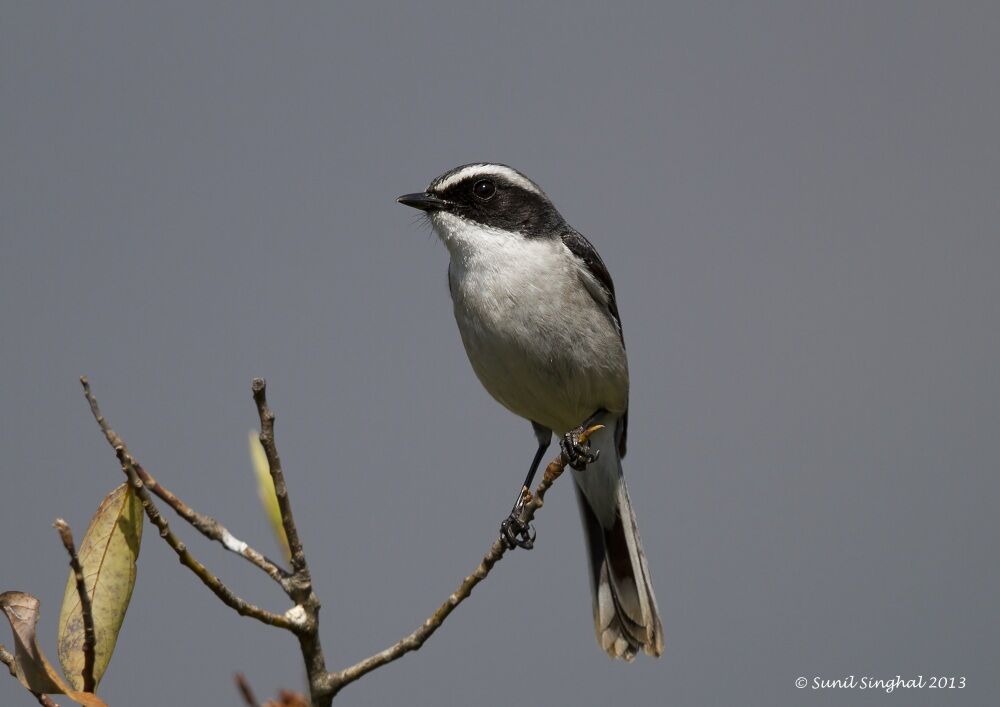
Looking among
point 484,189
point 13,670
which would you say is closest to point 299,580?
point 13,670

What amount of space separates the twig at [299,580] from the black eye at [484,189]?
3.23 meters

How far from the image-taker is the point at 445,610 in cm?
281

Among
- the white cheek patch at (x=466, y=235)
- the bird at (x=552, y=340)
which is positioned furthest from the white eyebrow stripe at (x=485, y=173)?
the white cheek patch at (x=466, y=235)

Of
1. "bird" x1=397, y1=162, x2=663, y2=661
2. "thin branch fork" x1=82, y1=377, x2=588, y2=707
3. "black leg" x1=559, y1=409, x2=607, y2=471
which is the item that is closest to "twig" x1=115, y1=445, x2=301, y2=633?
"thin branch fork" x1=82, y1=377, x2=588, y2=707

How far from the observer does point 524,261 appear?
509 centimetres

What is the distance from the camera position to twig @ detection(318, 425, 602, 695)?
2350mm

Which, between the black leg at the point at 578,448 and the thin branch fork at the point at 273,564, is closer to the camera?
the thin branch fork at the point at 273,564

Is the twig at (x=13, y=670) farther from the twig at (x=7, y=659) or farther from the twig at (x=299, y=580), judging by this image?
the twig at (x=299, y=580)

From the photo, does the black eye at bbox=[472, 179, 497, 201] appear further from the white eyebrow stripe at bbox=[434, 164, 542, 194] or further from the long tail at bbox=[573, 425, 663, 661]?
the long tail at bbox=[573, 425, 663, 661]

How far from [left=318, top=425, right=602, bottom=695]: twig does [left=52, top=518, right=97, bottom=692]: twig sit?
0.51 m

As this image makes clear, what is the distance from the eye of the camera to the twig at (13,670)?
2.18 meters

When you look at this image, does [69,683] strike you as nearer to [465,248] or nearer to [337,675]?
[337,675]

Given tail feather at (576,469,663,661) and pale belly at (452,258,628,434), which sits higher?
pale belly at (452,258,628,434)

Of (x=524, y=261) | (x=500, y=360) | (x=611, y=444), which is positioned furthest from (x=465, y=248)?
(x=611, y=444)
